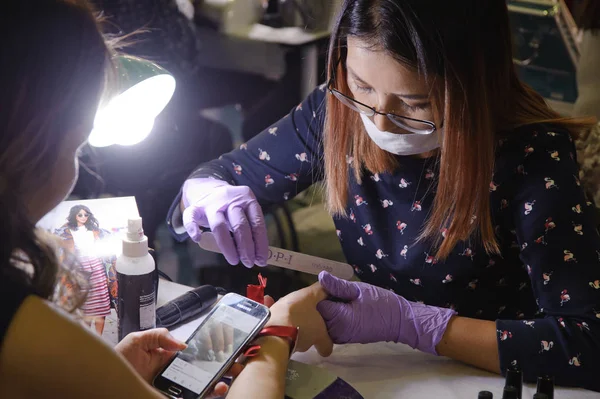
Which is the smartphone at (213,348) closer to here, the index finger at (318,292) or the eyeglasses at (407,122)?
the index finger at (318,292)

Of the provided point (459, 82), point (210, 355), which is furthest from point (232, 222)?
point (459, 82)

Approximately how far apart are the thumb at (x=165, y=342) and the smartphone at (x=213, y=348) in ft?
0.03

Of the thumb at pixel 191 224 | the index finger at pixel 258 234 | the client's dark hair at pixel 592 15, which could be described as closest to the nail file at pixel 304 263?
the index finger at pixel 258 234

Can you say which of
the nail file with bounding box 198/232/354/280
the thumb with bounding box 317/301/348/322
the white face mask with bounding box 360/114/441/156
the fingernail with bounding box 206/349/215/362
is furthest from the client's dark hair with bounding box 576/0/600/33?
the fingernail with bounding box 206/349/215/362

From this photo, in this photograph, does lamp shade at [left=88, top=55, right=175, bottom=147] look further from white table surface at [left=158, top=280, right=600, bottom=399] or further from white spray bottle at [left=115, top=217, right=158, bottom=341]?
white table surface at [left=158, top=280, right=600, bottom=399]

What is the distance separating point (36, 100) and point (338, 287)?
707 millimetres

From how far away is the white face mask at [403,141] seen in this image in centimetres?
124

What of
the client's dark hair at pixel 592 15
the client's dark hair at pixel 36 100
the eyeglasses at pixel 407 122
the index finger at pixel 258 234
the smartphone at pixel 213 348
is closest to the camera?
the client's dark hair at pixel 36 100

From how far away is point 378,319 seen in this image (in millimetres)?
1180

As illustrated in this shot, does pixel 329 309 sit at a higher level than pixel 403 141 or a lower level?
lower

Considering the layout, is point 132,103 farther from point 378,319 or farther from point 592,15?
point 592,15

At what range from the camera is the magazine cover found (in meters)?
1.14

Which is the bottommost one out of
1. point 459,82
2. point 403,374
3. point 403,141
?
point 403,374

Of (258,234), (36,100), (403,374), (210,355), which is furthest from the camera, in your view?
(258,234)
